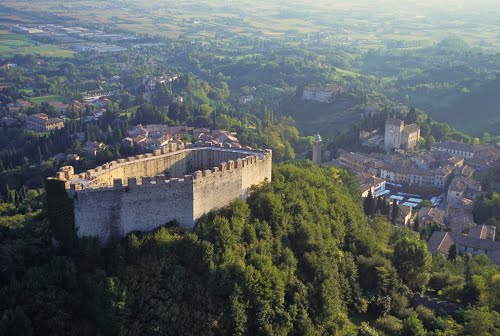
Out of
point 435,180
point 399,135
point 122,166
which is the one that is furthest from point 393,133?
point 122,166

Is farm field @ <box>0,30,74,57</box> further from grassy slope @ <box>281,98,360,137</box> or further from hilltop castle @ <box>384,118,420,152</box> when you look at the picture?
hilltop castle @ <box>384,118,420,152</box>

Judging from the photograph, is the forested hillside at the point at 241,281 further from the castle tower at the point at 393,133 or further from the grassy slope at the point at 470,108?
the grassy slope at the point at 470,108

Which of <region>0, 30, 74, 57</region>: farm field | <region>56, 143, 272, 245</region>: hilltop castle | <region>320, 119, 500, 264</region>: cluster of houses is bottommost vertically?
<region>0, 30, 74, 57</region>: farm field

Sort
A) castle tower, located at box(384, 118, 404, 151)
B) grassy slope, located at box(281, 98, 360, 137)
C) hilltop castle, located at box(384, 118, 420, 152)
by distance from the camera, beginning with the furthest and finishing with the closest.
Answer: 1. grassy slope, located at box(281, 98, 360, 137)
2. hilltop castle, located at box(384, 118, 420, 152)
3. castle tower, located at box(384, 118, 404, 151)

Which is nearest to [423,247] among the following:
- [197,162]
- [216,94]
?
[197,162]

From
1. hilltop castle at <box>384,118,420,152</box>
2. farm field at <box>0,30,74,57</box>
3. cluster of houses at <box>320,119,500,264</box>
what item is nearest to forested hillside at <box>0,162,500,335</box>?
cluster of houses at <box>320,119,500,264</box>

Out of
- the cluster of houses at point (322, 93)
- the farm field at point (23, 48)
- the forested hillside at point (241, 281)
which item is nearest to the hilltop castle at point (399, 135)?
the cluster of houses at point (322, 93)

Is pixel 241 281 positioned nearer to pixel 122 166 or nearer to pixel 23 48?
pixel 122 166

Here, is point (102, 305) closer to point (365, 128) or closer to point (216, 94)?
point (365, 128)
